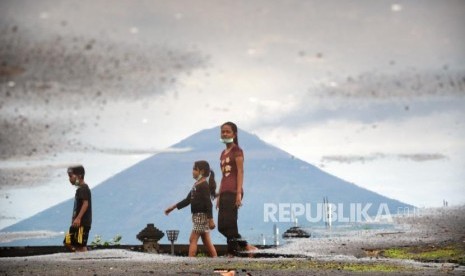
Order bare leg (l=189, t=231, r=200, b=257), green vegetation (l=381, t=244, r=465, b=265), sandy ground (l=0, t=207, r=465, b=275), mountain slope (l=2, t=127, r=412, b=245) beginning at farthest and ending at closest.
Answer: mountain slope (l=2, t=127, r=412, b=245) < bare leg (l=189, t=231, r=200, b=257) < green vegetation (l=381, t=244, r=465, b=265) < sandy ground (l=0, t=207, r=465, b=275)

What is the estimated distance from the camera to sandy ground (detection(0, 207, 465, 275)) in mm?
8930

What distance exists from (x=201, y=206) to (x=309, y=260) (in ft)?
8.39

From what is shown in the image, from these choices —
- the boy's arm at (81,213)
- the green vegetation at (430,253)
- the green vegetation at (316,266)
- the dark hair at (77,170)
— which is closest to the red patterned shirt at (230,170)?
the green vegetation at (316,266)

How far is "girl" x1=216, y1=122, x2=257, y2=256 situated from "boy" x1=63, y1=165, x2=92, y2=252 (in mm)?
2728

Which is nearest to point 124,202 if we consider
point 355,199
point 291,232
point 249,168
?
point 249,168

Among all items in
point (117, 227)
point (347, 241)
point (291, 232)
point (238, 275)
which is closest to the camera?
point (238, 275)

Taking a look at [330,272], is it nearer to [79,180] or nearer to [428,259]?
[428,259]

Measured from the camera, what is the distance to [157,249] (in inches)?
518

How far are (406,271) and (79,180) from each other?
22.7ft

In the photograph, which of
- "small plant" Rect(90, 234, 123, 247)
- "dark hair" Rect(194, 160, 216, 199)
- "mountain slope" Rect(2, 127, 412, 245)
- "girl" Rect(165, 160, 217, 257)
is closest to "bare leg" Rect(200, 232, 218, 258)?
"girl" Rect(165, 160, 217, 257)

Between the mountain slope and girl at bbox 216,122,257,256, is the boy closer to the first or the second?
girl at bbox 216,122,257,256

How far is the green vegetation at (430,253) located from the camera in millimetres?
10586

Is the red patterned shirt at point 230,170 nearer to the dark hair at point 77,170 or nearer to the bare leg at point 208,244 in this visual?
the bare leg at point 208,244

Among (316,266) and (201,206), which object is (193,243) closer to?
(201,206)
